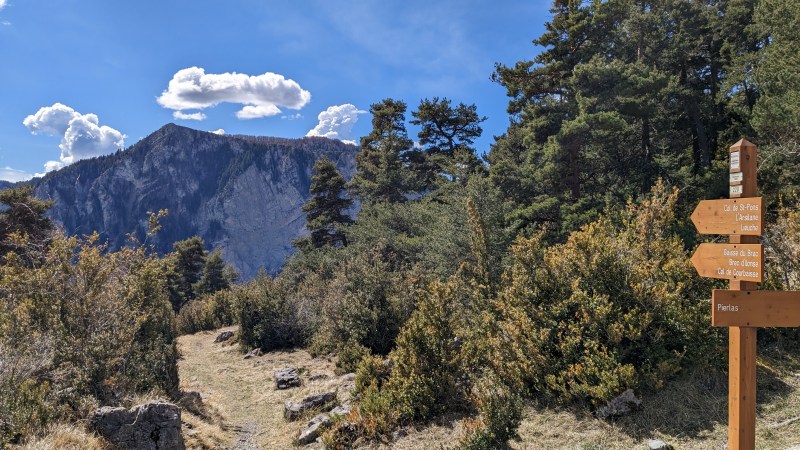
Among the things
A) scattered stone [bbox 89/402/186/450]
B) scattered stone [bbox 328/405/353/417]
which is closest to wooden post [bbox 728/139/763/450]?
scattered stone [bbox 328/405/353/417]

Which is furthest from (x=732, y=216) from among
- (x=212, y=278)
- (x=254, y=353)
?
(x=212, y=278)

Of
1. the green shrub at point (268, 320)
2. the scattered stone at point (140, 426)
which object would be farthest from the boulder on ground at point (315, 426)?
the green shrub at point (268, 320)

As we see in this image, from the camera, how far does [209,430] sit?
9227mm

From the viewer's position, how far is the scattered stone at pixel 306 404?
33.0 feet

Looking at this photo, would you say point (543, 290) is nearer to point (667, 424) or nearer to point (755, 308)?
point (667, 424)

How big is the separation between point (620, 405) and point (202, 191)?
547 feet

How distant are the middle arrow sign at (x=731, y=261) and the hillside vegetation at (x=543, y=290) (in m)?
2.87

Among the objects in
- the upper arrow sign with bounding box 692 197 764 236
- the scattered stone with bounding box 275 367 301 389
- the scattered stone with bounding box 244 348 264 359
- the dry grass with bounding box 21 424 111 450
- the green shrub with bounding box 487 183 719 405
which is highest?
the upper arrow sign with bounding box 692 197 764 236

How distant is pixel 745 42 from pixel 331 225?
26562 mm

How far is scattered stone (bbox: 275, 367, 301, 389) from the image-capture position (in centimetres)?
1268

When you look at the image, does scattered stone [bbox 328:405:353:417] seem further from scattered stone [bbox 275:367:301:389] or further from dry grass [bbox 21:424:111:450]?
scattered stone [bbox 275:367:301:389]

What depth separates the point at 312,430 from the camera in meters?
8.54

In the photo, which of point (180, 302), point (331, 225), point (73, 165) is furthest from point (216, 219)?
point (331, 225)

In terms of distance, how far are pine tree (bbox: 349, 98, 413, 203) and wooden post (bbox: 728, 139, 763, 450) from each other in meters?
24.8
